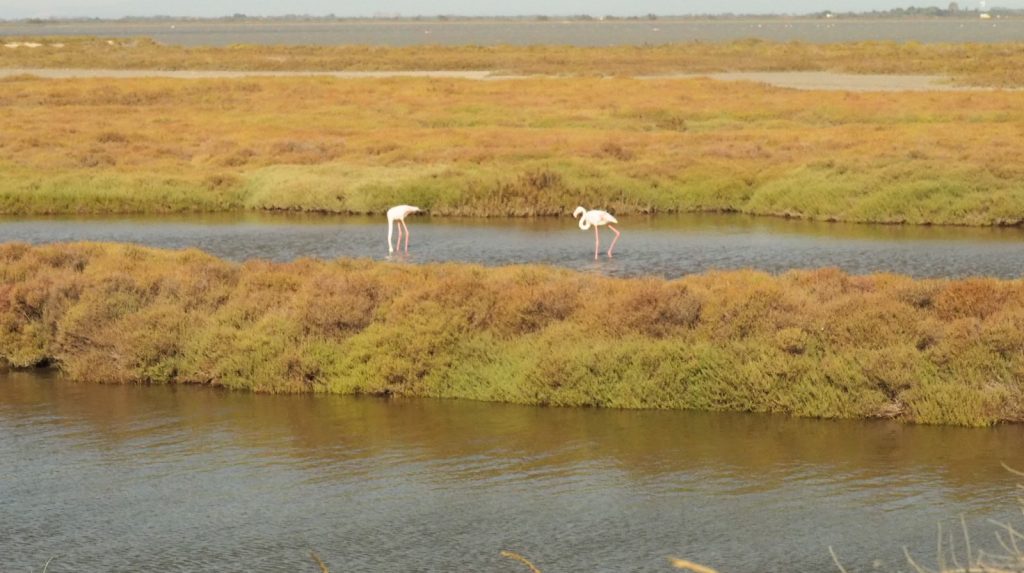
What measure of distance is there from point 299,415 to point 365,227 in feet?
50.2

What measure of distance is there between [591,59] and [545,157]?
78877 millimetres

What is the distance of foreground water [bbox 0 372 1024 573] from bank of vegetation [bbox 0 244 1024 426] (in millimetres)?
393

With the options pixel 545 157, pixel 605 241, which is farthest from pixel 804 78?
pixel 605 241

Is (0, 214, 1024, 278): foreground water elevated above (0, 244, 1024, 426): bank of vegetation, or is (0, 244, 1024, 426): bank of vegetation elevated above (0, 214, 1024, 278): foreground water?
(0, 244, 1024, 426): bank of vegetation

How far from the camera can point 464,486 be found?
14.3m

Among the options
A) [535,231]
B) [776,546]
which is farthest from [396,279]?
[535,231]

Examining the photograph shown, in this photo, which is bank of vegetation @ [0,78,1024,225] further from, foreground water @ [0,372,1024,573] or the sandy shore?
foreground water @ [0,372,1024,573]

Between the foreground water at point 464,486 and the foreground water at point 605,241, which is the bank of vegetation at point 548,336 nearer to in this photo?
the foreground water at point 464,486

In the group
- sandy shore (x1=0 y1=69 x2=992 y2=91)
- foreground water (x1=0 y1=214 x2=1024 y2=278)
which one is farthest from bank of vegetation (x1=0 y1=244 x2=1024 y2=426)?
sandy shore (x1=0 y1=69 x2=992 y2=91)

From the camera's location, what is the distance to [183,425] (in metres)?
17.0

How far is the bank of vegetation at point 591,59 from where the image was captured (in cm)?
9625

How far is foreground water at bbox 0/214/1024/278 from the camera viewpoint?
2567 centimetres

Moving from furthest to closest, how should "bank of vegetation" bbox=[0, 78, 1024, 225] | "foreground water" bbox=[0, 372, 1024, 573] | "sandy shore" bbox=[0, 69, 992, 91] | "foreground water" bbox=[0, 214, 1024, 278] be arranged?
"sandy shore" bbox=[0, 69, 992, 91] → "bank of vegetation" bbox=[0, 78, 1024, 225] → "foreground water" bbox=[0, 214, 1024, 278] → "foreground water" bbox=[0, 372, 1024, 573]

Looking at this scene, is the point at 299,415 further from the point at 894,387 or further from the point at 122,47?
the point at 122,47
